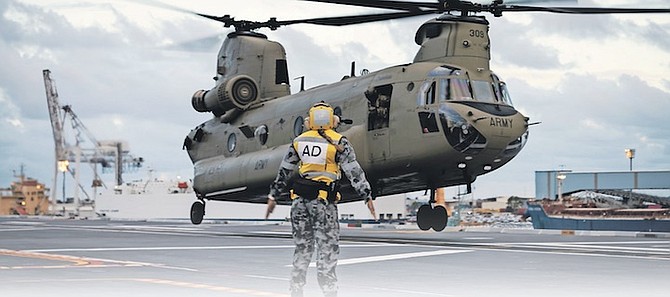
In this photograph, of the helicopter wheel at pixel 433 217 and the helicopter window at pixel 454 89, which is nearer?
the helicopter window at pixel 454 89

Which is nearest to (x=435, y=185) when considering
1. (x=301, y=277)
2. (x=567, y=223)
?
(x=301, y=277)

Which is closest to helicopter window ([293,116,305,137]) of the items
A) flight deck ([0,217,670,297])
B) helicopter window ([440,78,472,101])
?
helicopter window ([440,78,472,101])

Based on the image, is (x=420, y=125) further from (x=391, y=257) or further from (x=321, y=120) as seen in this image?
(x=321, y=120)

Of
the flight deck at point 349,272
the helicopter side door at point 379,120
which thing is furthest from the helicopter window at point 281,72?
the flight deck at point 349,272

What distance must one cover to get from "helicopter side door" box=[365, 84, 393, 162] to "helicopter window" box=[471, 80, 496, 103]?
257 cm

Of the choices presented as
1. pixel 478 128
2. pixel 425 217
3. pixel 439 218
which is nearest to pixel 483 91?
pixel 478 128

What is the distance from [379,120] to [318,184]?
17363 millimetres

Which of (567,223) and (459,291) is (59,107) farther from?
(459,291)

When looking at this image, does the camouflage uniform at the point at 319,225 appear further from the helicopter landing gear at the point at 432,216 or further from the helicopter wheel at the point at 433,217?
the helicopter wheel at the point at 433,217

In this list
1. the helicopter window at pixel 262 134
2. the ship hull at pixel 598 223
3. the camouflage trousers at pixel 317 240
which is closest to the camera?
the camouflage trousers at pixel 317 240

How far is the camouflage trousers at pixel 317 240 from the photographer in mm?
10812

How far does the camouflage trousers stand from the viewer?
35.5 feet

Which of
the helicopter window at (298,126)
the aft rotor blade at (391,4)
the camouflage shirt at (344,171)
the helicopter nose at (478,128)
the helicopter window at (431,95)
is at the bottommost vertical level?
the camouflage shirt at (344,171)

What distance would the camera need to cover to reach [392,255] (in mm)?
20359
